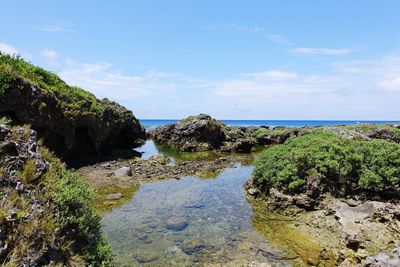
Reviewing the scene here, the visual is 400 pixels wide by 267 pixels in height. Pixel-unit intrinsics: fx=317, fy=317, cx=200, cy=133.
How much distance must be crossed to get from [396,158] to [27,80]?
28136 millimetres

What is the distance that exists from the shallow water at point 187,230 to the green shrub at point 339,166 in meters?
2.95

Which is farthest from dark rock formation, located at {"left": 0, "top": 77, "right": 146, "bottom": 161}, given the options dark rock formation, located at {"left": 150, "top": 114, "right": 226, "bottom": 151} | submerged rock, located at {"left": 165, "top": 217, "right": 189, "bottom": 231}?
submerged rock, located at {"left": 165, "top": 217, "right": 189, "bottom": 231}

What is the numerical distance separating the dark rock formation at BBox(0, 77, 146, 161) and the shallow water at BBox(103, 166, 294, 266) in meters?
11.4

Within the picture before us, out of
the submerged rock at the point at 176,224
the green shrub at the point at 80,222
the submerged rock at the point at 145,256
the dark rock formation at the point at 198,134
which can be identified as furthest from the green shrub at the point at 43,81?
the green shrub at the point at 80,222

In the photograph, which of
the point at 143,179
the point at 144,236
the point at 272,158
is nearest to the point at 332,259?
the point at 144,236

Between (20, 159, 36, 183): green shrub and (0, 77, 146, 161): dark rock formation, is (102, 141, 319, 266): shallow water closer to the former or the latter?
(20, 159, 36, 183): green shrub

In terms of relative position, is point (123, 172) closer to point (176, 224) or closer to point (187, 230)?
A: point (176, 224)

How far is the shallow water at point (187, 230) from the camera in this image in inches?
519

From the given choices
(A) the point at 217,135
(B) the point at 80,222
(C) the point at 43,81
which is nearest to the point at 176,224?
(B) the point at 80,222

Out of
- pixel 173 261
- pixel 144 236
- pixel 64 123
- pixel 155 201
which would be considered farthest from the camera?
pixel 64 123

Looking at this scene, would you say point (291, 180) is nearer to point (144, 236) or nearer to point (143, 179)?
point (144, 236)

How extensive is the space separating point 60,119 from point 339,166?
24.1 metres

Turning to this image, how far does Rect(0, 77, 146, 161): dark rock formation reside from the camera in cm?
2564

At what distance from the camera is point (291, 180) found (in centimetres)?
1980
